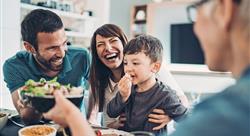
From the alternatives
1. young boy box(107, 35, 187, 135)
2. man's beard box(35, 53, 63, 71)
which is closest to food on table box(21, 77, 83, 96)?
young boy box(107, 35, 187, 135)

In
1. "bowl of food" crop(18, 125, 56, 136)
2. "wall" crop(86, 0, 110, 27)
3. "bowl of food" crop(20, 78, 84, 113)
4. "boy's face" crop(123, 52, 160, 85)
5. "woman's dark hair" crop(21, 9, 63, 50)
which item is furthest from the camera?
"wall" crop(86, 0, 110, 27)

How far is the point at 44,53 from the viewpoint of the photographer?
1562 millimetres

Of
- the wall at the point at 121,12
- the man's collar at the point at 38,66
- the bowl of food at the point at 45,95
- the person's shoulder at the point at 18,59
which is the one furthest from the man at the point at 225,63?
the wall at the point at 121,12

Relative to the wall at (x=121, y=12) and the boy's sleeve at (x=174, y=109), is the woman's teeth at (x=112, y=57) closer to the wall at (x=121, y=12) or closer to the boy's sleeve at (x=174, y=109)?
the boy's sleeve at (x=174, y=109)

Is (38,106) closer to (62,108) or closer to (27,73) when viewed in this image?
(62,108)

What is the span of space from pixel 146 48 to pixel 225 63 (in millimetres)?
880

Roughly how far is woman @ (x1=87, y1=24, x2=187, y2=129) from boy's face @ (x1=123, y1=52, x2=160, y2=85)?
163 mm

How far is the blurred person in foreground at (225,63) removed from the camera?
42 centimetres

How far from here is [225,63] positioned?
21.1 inches

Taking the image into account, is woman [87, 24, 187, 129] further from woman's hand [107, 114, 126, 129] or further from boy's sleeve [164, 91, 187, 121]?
boy's sleeve [164, 91, 187, 121]

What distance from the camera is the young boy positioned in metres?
1.30

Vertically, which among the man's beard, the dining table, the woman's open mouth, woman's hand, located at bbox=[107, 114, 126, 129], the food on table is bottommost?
woman's hand, located at bbox=[107, 114, 126, 129]

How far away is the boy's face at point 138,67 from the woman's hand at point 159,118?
176 mm

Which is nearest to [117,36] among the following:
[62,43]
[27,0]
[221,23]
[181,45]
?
[62,43]
